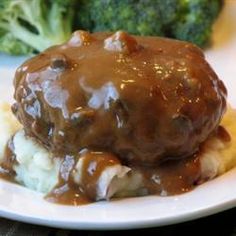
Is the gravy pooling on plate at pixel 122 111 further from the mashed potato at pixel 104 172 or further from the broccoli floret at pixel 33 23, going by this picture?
the broccoli floret at pixel 33 23

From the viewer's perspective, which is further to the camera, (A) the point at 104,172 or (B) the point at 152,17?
(B) the point at 152,17

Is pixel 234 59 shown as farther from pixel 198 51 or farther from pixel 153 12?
pixel 198 51

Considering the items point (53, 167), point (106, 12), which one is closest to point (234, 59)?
point (106, 12)

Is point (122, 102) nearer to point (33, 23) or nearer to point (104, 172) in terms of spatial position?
point (104, 172)

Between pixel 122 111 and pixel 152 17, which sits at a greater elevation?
pixel 122 111

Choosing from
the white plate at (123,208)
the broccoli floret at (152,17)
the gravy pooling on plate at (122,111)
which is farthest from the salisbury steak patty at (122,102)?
the broccoli floret at (152,17)

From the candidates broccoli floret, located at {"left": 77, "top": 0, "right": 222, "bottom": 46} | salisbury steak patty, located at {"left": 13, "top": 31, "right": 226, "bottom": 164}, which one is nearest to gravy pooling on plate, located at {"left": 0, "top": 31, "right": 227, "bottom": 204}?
salisbury steak patty, located at {"left": 13, "top": 31, "right": 226, "bottom": 164}

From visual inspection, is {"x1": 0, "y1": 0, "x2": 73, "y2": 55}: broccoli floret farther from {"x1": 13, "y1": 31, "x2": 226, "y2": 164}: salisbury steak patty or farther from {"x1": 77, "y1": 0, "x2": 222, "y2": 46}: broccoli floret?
{"x1": 13, "y1": 31, "x2": 226, "y2": 164}: salisbury steak patty

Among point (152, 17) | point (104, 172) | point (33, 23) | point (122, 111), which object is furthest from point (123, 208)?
point (33, 23)
